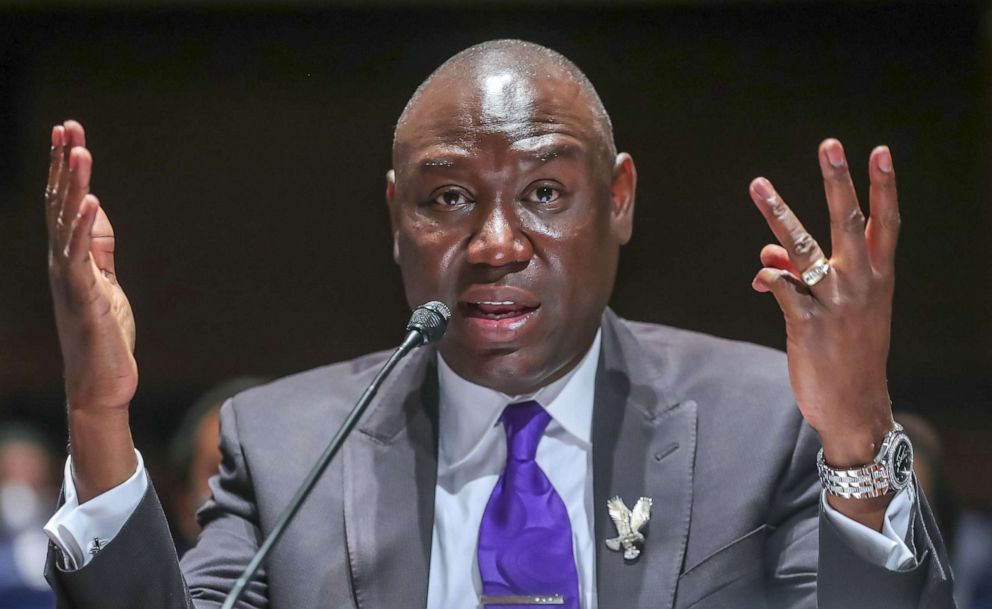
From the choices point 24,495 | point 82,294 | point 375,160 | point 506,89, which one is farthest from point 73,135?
point 375,160

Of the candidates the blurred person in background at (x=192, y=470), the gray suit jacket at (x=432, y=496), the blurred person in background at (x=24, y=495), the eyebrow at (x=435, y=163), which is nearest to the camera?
the gray suit jacket at (x=432, y=496)

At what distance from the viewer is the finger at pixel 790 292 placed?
1.76 meters

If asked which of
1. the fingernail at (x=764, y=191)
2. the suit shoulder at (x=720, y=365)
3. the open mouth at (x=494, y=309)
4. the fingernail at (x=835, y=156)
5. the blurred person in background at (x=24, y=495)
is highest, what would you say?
the fingernail at (x=835, y=156)

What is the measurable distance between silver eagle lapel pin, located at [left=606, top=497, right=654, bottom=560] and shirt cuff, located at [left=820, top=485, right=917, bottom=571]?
39cm

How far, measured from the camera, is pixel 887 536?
179 cm

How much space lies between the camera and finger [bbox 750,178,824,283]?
175cm

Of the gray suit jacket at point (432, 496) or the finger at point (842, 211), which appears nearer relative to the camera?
the finger at point (842, 211)

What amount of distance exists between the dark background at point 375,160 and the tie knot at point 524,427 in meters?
3.18

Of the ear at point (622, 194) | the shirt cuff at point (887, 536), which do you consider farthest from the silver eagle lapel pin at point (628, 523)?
the ear at point (622, 194)

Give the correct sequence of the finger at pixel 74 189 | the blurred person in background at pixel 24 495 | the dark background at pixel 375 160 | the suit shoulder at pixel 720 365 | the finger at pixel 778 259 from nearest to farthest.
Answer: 1. the finger at pixel 74 189
2. the finger at pixel 778 259
3. the suit shoulder at pixel 720 365
4. the blurred person in background at pixel 24 495
5. the dark background at pixel 375 160

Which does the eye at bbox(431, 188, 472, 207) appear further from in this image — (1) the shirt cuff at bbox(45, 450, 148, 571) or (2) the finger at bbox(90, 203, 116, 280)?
(1) the shirt cuff at bbox(45, 450, 148, 571)

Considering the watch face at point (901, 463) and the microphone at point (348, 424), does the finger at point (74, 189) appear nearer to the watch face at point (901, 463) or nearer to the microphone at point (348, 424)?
the microphone at point (348, 424)

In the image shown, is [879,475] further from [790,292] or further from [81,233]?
[81,233]

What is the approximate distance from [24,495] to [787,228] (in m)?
3.82
